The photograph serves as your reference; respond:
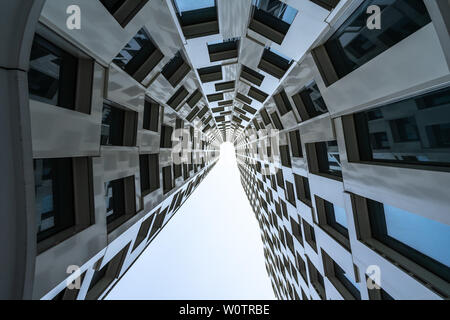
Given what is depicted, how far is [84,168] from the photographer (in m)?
7.07

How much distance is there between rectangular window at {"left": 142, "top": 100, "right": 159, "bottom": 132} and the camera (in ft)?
41.2

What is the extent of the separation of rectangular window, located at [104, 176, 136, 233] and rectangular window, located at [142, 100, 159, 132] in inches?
156

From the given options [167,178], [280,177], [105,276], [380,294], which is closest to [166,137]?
[167,178]

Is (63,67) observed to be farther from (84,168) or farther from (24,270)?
(24,270)

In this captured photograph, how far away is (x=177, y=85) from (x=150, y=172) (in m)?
6.16

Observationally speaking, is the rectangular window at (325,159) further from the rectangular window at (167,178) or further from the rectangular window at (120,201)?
the rectangular window at (167,178)

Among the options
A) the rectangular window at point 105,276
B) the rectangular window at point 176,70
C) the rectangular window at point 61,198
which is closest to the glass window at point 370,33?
the rectangular window at point 176,70

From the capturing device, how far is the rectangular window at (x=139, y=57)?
8781mm

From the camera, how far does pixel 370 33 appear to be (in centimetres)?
637

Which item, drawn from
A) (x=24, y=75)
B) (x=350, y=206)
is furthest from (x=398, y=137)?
(x=24, y=75)

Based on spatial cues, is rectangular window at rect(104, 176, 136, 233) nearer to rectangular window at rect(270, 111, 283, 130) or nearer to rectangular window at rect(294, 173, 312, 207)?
rectangular window at rect(294, 173, 312, 207)

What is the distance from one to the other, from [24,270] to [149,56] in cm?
971

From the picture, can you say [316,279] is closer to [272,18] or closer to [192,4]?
[272,18]

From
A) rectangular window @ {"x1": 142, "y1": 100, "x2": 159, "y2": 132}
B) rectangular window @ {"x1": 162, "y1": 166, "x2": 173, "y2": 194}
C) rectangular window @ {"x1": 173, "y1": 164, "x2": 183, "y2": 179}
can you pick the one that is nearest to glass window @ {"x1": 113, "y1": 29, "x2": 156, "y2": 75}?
rectangular window @ {"x1": 142, "y1": 100, "x2": 159, "y2": 132}
